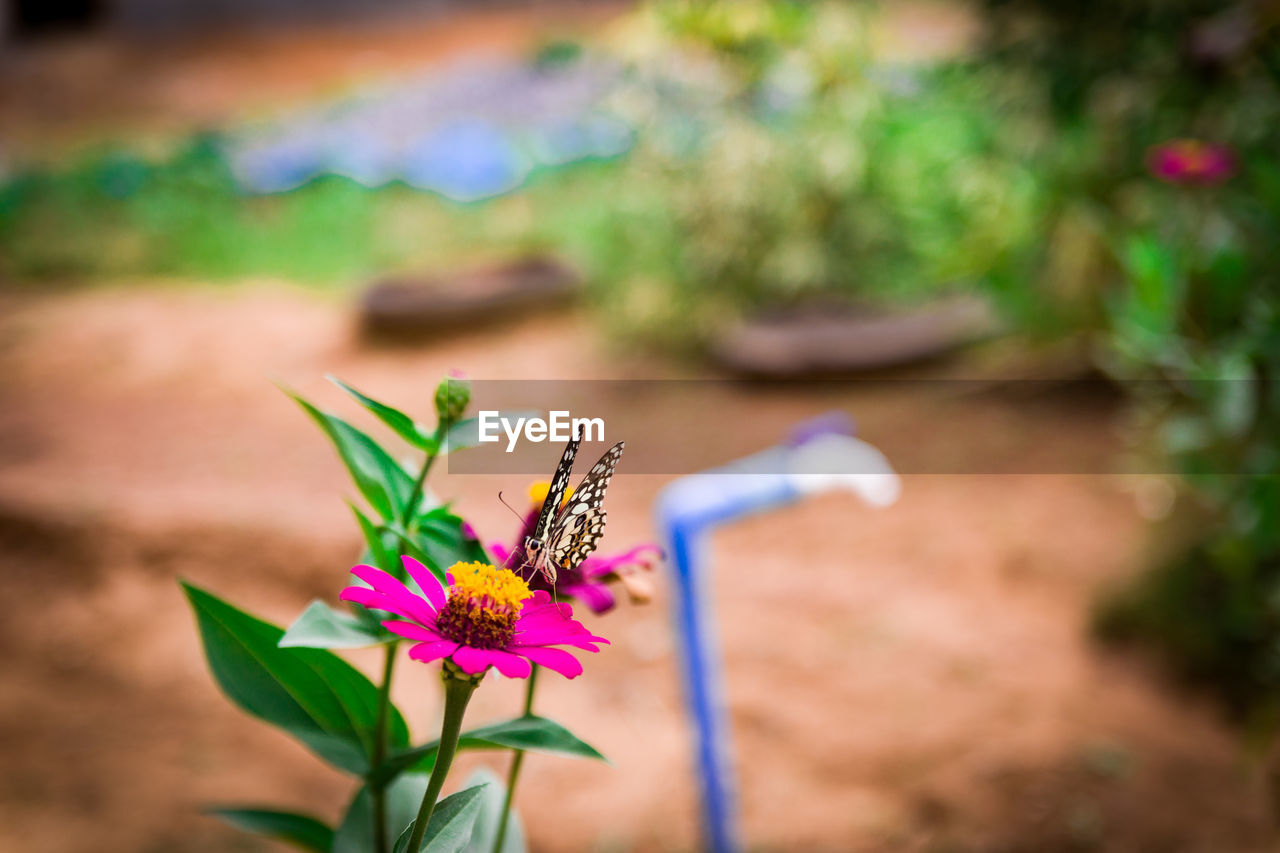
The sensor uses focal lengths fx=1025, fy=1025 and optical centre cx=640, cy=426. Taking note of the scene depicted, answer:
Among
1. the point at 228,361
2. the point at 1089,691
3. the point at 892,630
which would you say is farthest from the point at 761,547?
the point at 228,361

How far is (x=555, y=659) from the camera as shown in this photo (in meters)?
0.23

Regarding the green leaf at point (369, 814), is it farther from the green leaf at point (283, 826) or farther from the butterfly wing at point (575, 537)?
the butterfly wing at point (575, 537)

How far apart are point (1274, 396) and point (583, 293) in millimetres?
2357

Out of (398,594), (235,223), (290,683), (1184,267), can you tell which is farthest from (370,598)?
(235,223)

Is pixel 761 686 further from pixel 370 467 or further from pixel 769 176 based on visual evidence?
pixel 769 176

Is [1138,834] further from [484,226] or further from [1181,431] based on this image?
[484,226]

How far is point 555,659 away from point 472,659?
0.02 meters

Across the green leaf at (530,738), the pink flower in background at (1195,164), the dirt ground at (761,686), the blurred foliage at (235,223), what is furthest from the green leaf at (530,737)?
the blurred foliage at (235,223)

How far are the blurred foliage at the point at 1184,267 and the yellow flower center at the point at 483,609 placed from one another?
798 millimetres

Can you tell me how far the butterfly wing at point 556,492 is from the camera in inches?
9.0

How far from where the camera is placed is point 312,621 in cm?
27

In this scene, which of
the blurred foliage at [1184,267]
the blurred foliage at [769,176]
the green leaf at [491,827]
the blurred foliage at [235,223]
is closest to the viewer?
the green leaf at [491,827]

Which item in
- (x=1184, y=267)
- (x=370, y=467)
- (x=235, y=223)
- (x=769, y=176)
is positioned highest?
(x=235, y=223)

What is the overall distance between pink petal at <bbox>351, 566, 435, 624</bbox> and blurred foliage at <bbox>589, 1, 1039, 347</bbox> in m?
2.57
